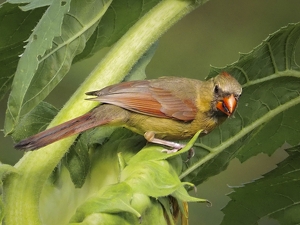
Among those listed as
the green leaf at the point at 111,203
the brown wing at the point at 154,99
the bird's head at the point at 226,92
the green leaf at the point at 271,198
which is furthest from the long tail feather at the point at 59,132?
the green leaf at the point at 271,198

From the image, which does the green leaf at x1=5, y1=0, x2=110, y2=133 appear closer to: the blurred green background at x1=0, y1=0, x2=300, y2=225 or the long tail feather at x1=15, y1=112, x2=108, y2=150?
the long tail feather at x1=15, y1=112, x2=108, y2=150

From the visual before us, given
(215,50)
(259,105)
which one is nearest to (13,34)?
(259,105)

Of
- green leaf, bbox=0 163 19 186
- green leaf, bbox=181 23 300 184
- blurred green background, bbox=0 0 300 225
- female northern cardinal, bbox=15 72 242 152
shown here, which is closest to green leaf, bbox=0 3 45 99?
female northern cardinal, bbox=15 72 242 152

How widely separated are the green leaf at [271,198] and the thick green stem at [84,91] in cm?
64

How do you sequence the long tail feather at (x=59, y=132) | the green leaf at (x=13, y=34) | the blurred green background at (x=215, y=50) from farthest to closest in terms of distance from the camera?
the blurred green background at (x=215, y=50) < the green leaf at (x=13, y=34) < the long tail feather at (x=59, y=132)

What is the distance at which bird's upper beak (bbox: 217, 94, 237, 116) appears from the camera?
6.76ft

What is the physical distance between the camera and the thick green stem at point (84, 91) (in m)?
1.54

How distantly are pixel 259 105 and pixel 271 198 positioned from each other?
0.32 metres

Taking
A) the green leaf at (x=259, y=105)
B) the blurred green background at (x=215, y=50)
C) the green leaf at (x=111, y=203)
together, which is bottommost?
the blurred green background at (x=215, y=50)

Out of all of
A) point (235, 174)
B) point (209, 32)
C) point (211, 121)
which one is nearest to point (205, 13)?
point (209, 32)

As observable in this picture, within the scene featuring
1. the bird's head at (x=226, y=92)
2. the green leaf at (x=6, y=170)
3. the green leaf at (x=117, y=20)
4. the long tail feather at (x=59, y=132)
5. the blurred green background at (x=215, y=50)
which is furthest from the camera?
the blurred green background at (x=215, y=50)

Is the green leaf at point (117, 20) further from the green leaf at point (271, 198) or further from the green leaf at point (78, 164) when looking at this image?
the green leaf at point (271, 198)

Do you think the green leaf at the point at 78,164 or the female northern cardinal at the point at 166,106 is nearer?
the green leaf at the point at 78,164

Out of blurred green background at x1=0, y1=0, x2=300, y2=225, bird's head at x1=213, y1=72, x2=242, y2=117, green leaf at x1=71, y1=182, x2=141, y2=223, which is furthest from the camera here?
blurred green background at x1=0, y1=0, x2=300, y2=225
